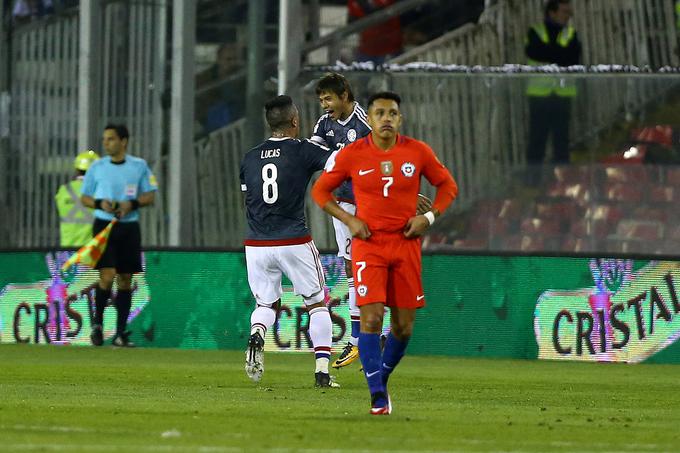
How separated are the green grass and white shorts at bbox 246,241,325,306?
0.72 m

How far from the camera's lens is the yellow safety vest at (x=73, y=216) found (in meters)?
21.0

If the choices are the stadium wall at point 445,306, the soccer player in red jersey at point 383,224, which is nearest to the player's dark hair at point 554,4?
the stadium wall at point 445,306

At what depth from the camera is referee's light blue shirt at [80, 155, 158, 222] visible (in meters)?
19.1

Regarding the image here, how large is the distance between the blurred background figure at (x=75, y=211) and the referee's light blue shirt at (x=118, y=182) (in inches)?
66.1

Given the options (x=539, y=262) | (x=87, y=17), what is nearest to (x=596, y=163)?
(x=539, y=262)

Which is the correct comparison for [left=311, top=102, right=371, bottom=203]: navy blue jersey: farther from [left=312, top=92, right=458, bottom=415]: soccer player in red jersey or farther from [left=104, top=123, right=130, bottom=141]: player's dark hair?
[left=104, top=123, right=130, bottom=141]: player's dark hair

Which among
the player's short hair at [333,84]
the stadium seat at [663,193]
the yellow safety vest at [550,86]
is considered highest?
the yellow safety vest at [550,86]

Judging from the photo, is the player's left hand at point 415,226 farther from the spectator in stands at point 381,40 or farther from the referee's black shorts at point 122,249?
the spectator in stands at point 381,40

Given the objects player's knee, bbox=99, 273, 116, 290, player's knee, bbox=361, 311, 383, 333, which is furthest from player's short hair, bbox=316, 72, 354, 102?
player's knee, bbox=99, 273, 116, 290

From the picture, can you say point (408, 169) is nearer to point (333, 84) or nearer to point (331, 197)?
point (331, 197)

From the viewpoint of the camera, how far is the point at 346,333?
61.2 ft

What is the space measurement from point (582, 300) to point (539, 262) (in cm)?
62

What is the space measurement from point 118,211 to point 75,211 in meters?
2.28

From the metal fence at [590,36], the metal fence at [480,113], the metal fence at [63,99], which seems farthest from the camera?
the metal fence at [63,99]
